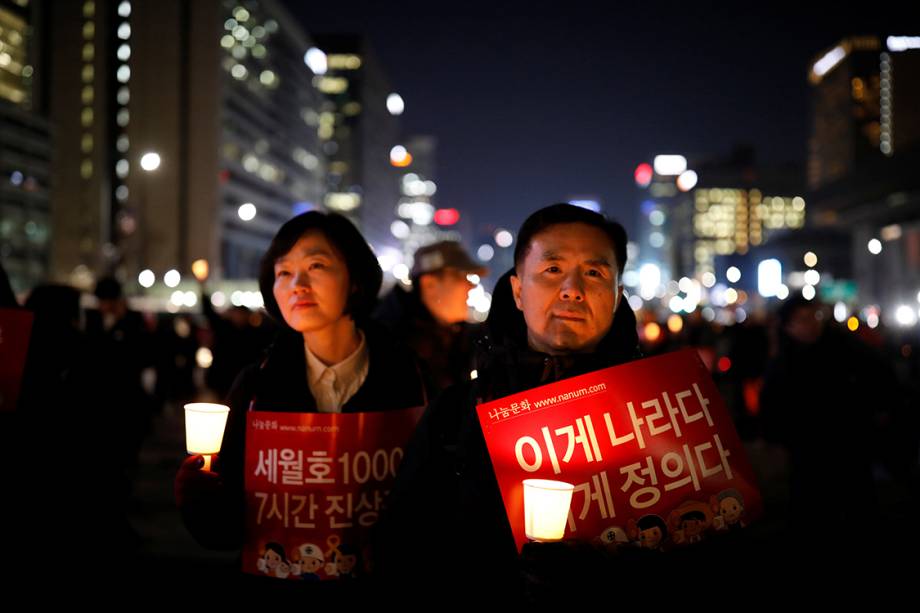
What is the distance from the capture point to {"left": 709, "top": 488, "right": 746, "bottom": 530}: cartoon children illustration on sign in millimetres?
2148

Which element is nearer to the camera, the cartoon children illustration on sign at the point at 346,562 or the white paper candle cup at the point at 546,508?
the white paper candle cup at the point at 546,508

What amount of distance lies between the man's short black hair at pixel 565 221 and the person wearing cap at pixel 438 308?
2961 mm

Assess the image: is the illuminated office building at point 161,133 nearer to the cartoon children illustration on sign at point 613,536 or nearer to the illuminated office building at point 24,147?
the illuminated office building at point 24,147

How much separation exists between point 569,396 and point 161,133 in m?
91.5

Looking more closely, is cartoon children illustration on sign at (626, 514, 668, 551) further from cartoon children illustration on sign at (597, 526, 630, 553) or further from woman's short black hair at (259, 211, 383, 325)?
woman's short black hair at (259, 211, 383, 325)

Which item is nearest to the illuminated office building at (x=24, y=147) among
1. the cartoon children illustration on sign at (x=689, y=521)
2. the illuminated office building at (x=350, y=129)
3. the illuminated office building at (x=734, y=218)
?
the illuminated office building at (x=350, y=129)

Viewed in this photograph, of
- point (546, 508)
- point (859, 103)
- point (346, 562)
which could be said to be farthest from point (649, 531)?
point (859, 103)

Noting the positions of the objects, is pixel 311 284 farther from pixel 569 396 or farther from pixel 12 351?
pixel 12 351

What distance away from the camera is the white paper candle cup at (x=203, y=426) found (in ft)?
9.05

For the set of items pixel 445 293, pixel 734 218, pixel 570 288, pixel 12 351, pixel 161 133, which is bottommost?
pixel 12 351

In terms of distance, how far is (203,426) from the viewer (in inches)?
109

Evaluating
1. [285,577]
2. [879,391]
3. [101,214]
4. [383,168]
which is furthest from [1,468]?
[383,168]

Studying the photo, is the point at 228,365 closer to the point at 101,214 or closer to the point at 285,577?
the point at 285,577

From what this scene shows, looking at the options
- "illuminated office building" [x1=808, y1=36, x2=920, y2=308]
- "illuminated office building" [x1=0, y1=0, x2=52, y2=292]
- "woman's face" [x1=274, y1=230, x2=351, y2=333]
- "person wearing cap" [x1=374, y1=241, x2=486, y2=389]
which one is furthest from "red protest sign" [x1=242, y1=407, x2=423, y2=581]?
"illuminated office building" [x1=0, y1=0, x2=52, y2=292]
